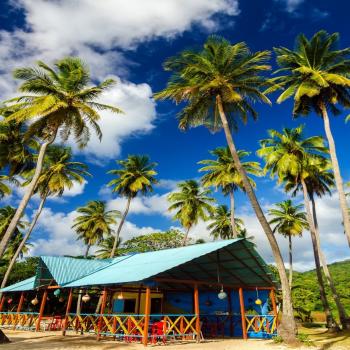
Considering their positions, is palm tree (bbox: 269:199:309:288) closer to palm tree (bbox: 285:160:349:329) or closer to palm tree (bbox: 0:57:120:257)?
palm tree (bbox: 285:160:349:329)

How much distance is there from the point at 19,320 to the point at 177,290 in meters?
11.0

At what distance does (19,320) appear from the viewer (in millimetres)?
21812

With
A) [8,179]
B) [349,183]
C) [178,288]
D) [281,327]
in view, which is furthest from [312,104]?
[8,179]

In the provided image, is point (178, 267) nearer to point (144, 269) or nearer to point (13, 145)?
point (144, 269)

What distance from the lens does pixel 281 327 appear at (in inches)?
521

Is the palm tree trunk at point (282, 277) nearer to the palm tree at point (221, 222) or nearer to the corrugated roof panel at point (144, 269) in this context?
the corrugated roof panel at point (144, 269)

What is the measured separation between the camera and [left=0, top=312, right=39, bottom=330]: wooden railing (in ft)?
68.6

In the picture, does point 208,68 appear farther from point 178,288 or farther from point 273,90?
point 178,288

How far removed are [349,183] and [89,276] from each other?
812 inches

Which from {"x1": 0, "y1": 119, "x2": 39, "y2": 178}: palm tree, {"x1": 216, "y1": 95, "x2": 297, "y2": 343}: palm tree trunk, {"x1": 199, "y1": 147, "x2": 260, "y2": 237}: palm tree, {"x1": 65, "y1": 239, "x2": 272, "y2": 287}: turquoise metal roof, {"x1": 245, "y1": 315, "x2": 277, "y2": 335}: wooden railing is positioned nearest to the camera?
{"x1": 216, "y1": 95, "x2": 297, "y2": 343}: palm tree trunk

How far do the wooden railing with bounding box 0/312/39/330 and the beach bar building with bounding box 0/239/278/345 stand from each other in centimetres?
8

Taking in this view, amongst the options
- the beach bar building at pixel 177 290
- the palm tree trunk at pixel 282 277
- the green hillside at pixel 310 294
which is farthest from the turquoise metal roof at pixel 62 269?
the green hillside at pixel 310 294

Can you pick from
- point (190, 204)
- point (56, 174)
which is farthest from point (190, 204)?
point (56, 174)

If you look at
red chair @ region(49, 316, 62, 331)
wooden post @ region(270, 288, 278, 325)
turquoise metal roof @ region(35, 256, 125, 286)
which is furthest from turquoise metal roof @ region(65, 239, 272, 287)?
red chair @ region(49, 316, 62, 331)
